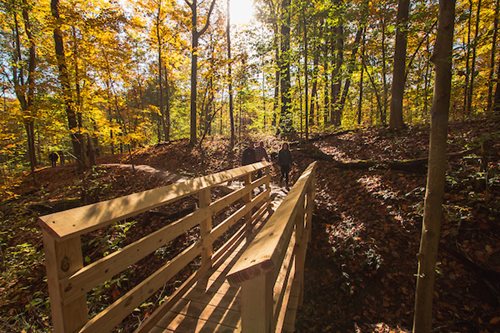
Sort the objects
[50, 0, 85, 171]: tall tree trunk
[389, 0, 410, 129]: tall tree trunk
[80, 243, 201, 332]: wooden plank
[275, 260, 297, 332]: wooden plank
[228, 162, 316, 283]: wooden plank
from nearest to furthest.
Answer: [228, 162, 316, 283]: wooden plank < [80, 243, 201, 332]: wooden plank < [275, 260, 297, 332]: wooden plank < [50, 0, 85, 171]: tall tree trunk < [389, 0, 410, 129]: tall tree trunk

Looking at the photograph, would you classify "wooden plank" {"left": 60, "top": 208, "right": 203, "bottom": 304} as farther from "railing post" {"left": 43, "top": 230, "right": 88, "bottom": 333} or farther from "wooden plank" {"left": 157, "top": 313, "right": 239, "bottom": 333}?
"wooden plank" {"left": 157, "top": 313, "right": 239, "bottom": 333}

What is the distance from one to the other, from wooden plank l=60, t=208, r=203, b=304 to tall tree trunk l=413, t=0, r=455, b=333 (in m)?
3.24

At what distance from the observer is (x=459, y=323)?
3.62 metres

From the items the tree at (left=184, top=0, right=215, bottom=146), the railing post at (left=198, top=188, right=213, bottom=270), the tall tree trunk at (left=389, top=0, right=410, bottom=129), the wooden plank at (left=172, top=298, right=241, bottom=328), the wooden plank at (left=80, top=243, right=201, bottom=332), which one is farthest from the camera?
the tree at (left=184, top=0, right=215, bottom=146)

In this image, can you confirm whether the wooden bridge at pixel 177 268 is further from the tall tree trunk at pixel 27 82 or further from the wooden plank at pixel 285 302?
the tall tree trunk at pixel 27 82

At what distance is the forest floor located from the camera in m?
3.93

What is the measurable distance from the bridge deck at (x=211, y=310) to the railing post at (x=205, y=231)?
21 cm

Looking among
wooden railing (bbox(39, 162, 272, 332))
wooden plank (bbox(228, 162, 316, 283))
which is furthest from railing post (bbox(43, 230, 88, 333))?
wooden plank (bbox(228, 162, 316, 283))

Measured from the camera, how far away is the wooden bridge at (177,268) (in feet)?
4.05

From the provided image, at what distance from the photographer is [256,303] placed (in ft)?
4.00

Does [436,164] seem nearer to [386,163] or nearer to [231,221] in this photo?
[231,221]

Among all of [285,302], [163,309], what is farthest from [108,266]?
[285,302]

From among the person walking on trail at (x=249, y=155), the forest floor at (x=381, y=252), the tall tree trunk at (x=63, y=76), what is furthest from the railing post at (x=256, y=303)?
the tall tree trunk at (x=63, y=76)

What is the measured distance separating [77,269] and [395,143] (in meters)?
9.91
